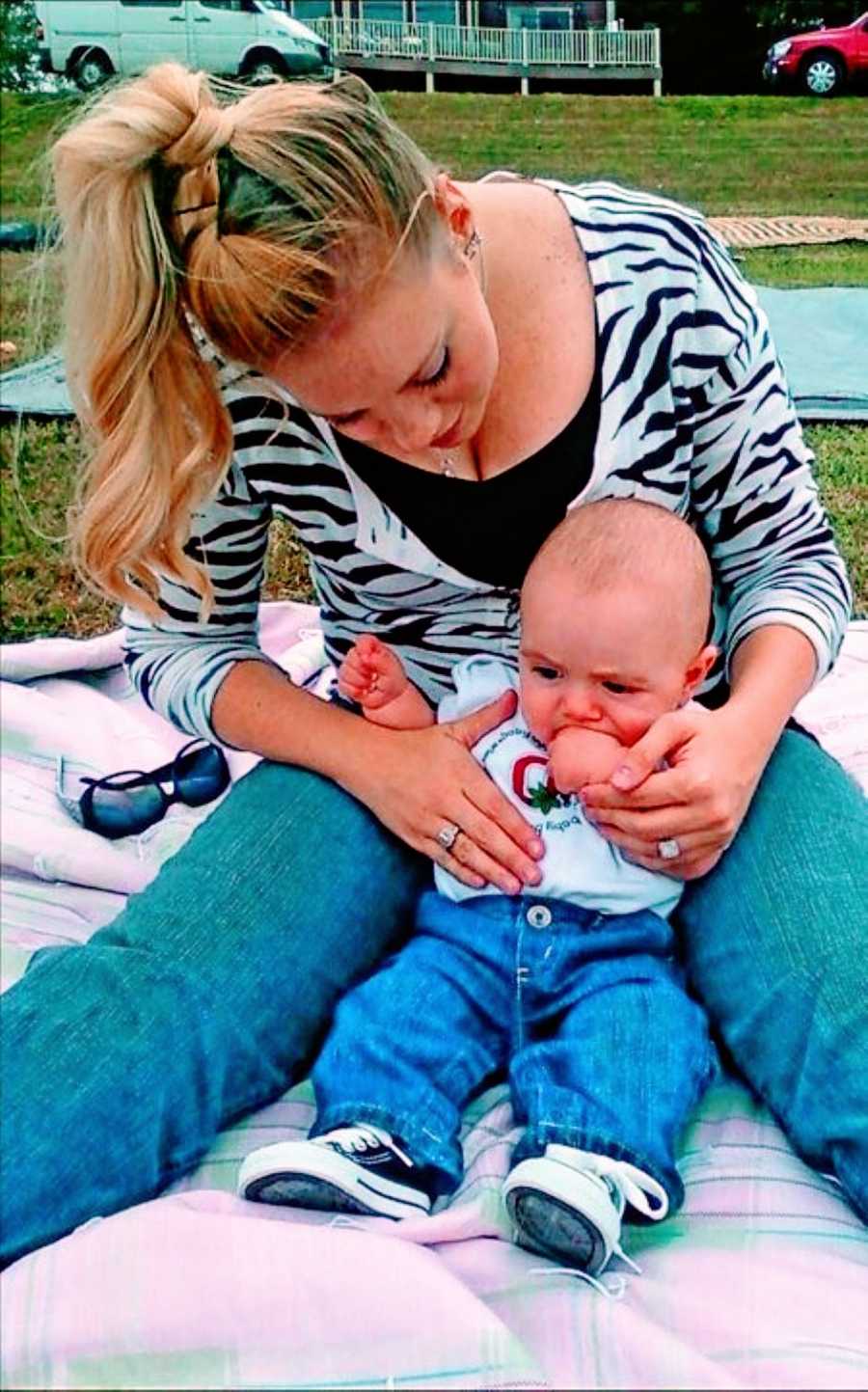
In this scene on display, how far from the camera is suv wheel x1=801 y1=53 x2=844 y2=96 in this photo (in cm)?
154

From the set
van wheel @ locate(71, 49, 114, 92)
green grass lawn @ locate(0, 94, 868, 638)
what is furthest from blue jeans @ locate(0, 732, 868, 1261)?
van wheel @ locate(71, 49, 114, 92)

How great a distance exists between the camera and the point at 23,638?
6.82 feet

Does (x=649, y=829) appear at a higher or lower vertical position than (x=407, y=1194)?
higher

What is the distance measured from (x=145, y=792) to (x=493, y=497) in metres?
0.57

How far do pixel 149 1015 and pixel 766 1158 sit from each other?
1.33ft

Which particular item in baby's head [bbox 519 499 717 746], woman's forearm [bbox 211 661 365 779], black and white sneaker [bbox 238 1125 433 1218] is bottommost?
black and white sneaker [bbox 238 1125 433 1218]

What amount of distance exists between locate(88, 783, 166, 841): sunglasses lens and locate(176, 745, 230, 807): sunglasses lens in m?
0.03

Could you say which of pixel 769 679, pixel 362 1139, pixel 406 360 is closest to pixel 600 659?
pixel 769 679

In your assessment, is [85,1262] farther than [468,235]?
No

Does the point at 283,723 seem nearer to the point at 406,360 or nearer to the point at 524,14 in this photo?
the point at 406,360

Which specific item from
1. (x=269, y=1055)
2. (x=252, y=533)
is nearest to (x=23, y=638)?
(x=252, y=533)

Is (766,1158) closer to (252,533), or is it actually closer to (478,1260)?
(478,1260)

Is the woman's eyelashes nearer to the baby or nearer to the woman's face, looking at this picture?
the woman's face

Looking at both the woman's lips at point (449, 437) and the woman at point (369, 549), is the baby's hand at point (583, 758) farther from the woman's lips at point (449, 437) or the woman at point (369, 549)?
the woman's lips at point (449, 437)
